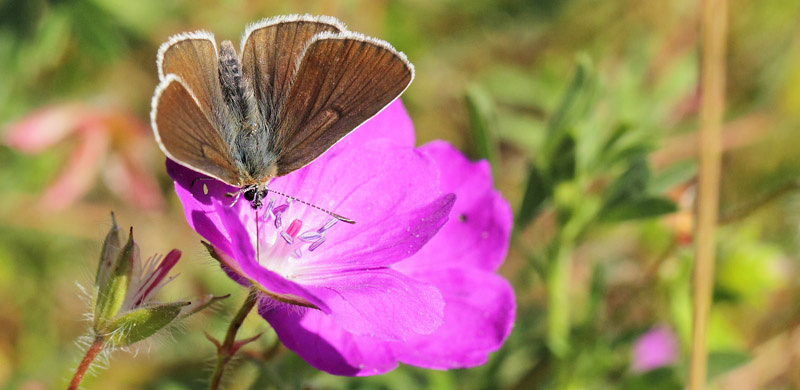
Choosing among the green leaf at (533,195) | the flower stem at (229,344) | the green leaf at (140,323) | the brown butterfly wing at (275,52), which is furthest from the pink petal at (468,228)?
the green leaf at (140,323)

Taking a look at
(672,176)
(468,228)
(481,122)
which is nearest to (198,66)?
(468,228)

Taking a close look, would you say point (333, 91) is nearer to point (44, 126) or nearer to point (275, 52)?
point (275, 52)

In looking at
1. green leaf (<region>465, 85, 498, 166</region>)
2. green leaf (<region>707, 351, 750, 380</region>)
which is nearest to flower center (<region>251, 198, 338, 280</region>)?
green leaf (<region>465, 85, 498, 166</region>)

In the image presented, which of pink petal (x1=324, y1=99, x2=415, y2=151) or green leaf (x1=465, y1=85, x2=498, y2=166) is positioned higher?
green leaf (x1=465, y1=85, x2=498, y2=166)

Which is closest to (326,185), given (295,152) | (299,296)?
(295,152)

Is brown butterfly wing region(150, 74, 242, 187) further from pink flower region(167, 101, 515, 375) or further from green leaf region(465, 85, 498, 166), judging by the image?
green leaf region(465, 85, 498, 166)

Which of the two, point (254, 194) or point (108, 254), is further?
point (254, 194)
